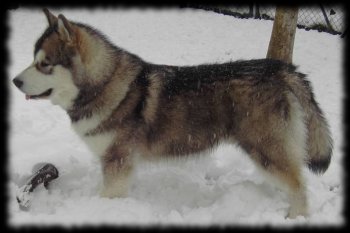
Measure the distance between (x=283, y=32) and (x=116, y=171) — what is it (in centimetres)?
576

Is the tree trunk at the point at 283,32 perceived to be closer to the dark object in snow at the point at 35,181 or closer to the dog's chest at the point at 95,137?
the dog's chest at the point at 95,137

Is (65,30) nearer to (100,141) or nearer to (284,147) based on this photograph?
(100,141)

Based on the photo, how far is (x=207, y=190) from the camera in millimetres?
5223

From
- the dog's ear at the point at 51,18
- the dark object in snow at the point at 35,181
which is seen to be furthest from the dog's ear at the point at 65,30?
the dark object in snow at the point at 35,181

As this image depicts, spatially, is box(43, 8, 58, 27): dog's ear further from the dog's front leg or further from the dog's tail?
the dog's tail

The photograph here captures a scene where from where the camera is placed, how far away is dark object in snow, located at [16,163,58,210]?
465 cm

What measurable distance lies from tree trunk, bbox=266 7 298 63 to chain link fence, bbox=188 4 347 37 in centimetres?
416

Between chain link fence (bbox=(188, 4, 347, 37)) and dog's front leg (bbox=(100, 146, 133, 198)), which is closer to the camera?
dog's front leg (bbox=(100, 146, 133, 198))

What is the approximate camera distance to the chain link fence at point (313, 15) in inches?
497

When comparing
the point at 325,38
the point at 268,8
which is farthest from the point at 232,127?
the point at 268,8

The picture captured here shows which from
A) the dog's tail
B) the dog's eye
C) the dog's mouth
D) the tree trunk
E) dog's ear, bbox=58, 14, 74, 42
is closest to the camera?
dog's ear, bbox=58, 14, 74, 42

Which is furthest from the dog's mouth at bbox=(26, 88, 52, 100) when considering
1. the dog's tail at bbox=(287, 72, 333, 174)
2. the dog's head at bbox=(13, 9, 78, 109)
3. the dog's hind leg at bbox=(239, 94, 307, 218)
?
the dog's tail at bbox=(287, 72, 333, 174)

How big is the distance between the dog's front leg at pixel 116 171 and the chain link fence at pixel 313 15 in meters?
9.86

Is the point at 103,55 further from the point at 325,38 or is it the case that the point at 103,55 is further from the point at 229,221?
the point at 325,38
